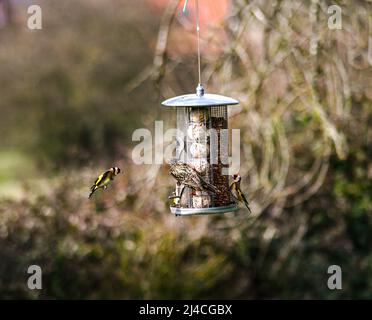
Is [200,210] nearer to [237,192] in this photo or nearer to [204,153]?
[237,192]

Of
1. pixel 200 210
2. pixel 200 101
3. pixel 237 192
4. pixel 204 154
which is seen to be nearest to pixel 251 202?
pixel 204 154

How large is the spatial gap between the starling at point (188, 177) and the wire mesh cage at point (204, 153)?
4 centimetres

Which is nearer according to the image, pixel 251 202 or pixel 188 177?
pixel 188 177

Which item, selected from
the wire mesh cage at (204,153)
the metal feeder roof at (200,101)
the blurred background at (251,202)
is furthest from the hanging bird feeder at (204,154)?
the blurred background at (251,202)

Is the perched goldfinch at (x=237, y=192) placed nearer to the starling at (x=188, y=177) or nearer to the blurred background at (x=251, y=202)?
the starling at (x=188, y=177)

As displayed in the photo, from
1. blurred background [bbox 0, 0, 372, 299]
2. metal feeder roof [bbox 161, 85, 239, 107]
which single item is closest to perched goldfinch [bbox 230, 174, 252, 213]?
metal feeder roof [bbox 161, 85, 239, 107]

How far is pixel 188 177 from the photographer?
4.99 meters

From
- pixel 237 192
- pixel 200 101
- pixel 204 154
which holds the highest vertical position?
pixel 200 101

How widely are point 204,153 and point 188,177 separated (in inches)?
10.6

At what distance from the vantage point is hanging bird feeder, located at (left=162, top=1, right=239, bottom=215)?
504 cm

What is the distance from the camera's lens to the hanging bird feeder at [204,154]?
5.04m

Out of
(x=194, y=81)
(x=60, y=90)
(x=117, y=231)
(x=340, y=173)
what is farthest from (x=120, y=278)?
(x=60, y=90)

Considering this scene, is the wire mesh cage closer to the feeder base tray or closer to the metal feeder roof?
the feeder base tray
